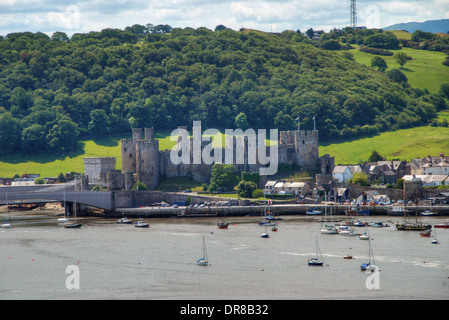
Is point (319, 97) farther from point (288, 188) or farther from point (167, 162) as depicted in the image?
point (288, 188)

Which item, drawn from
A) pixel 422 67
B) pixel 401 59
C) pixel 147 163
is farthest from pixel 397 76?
pixel 147 163

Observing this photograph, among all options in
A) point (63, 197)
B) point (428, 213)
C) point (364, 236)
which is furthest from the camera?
point (63, 197)

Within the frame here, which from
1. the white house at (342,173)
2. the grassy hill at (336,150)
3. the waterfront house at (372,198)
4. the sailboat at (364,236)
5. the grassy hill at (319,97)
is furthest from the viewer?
the grassy hill at (319,97)

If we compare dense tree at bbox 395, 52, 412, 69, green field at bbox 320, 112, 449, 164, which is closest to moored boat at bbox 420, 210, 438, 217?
green field at bbox 320, 112, 449, 164

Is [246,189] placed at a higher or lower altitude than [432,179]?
lower

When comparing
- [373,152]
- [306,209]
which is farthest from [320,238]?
[373,152]

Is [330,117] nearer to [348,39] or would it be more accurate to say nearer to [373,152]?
[373,152]

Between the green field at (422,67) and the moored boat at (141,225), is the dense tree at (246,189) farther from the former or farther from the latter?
the green field at (422,67)

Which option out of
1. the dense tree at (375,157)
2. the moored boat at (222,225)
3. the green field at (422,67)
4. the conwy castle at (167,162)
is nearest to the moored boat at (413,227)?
the moored boat at (222,225)
